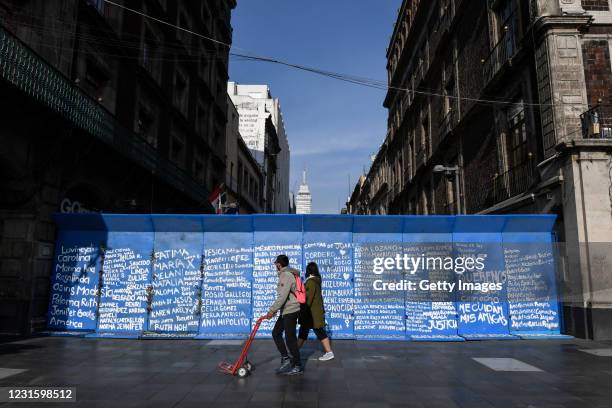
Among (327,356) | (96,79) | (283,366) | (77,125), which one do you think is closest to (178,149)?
(96,79)

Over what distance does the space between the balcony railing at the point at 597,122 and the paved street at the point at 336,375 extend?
199 inches

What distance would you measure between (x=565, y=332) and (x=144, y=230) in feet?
34.4

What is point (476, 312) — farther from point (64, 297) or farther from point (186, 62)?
point (186, 62)

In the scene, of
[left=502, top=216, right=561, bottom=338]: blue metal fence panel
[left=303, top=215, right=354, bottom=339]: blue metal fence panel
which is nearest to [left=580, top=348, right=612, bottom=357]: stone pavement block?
[left=502, top=216, right=561, bottom=338]: blue metal fence panel

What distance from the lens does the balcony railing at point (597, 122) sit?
413 inches

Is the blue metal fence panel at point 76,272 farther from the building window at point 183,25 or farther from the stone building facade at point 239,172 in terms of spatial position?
the stone building facade at point 239,172

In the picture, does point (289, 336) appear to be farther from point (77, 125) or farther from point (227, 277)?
point (77, 125)

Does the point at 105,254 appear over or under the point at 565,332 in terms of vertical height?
over

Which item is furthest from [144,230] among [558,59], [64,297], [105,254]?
[558,59]

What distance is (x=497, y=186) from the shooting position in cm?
1470

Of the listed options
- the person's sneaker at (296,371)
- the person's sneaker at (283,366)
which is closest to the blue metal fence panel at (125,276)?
the person's sneaker at (283,366)

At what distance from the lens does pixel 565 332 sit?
396 inches

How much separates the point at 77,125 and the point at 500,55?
44.0 ft

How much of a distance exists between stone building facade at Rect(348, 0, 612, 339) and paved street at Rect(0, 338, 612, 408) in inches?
99.9
